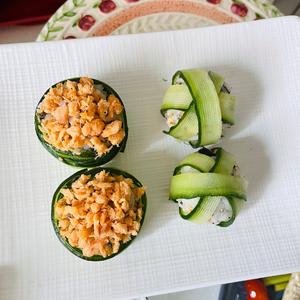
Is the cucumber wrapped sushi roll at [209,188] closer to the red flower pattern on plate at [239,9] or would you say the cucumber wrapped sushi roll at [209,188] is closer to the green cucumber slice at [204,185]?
the green cucumber slice at [204,185]

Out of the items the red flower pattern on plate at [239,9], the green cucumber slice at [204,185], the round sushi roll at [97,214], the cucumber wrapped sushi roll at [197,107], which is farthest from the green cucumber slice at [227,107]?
the red flower pattern on plate at [239,9]

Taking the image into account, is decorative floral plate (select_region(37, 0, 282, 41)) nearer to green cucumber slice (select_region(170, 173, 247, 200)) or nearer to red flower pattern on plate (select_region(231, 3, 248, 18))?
red flower pattern on plate (select_region(231, 3, 248, 18))

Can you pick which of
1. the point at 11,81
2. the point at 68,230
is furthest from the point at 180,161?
the point at 11,81

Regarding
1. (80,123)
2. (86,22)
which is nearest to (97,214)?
(80,123)

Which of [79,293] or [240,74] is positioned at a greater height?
[240,74]

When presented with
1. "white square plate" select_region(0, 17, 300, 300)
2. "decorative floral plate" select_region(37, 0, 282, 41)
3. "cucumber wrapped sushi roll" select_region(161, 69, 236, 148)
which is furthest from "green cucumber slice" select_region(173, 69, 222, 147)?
"decorative floral plate" select_region(37, 0, 282, 41)

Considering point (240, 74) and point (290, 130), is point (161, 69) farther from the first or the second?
point (290, 130)
